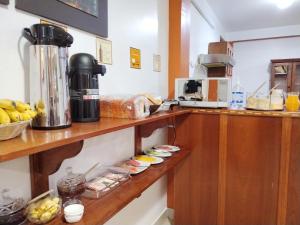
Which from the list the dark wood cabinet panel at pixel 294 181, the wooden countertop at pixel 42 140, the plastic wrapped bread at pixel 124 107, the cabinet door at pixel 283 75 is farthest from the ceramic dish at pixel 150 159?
the cabinet door at pixel 283 75

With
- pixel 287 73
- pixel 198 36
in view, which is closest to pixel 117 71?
pixel 198 36

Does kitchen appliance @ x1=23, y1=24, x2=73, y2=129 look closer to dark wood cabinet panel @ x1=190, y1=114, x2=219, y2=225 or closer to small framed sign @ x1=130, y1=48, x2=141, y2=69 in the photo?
small framed sign @ x1=130, y1=48, x2=141, y2=69

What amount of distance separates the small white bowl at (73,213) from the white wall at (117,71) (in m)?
0.19

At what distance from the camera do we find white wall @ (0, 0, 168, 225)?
2.69ft

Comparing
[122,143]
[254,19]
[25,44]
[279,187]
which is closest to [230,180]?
[279,187]

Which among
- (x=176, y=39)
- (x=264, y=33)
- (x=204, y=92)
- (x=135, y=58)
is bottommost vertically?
(x=204, y=92)

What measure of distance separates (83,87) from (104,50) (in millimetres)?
409

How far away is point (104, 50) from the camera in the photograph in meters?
1.26

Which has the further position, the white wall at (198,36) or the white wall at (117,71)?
the white wall at (198,36)

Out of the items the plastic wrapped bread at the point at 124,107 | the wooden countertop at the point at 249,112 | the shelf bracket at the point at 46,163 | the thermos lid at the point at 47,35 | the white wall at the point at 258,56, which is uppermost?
the white wall at the point at 258,56

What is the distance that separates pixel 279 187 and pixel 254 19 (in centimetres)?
322

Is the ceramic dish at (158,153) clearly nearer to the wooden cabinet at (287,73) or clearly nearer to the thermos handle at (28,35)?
the thermos handle at (28,35)

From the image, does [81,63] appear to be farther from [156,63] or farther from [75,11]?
[156,63]

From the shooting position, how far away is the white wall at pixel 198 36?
2.90 metres
